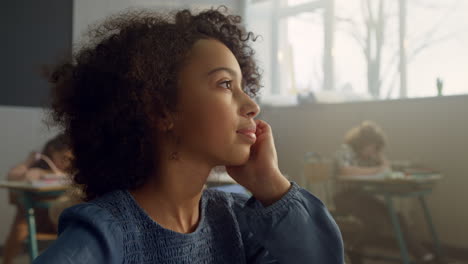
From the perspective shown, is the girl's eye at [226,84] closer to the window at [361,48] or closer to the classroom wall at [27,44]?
the classroom wall at [27,44]

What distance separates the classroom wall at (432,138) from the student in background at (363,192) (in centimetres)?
30

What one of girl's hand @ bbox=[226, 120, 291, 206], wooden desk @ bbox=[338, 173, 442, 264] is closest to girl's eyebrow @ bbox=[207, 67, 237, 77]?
girl's hand @ bbox=[226, 120, 291, 206]

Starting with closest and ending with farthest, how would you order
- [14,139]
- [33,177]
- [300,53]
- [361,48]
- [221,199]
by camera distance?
[221,199] < [33,177] < [14,139] < [361,48] < [300,53]

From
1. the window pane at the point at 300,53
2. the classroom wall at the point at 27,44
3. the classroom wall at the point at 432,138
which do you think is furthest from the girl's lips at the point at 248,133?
the window pane at the point at 300,53

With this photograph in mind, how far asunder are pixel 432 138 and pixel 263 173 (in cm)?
341

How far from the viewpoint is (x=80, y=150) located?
0.73 metres

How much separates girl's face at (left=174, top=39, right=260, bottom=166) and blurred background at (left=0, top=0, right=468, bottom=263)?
2.23 meters

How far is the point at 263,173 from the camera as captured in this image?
2.38 ft

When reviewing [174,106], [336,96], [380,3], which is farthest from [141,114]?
[380,3]

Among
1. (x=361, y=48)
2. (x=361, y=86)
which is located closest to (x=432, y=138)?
(x=361, y=86)

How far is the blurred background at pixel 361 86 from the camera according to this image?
360 cm

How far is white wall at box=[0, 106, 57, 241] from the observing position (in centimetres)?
361

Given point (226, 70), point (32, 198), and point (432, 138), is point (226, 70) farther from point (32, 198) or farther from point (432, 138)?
point (432, 138)

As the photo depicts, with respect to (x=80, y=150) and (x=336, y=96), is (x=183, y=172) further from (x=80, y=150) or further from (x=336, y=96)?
(x=336, y=96)
